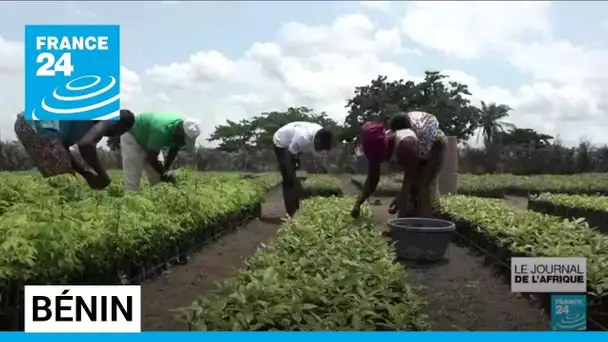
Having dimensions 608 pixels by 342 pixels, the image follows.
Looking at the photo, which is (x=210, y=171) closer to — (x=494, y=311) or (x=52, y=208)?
(x=52, y=208)

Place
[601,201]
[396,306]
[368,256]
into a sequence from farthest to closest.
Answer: [601,201], [368,256], [396,306]

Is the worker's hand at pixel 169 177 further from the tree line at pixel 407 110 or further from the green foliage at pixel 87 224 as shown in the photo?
the tree line at pixel 407 110

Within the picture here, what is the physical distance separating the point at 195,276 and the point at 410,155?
184 cm

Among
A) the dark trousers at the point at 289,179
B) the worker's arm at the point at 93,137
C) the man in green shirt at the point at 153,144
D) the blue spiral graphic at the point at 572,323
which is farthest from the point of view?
the dark trousers at the point at 289,179

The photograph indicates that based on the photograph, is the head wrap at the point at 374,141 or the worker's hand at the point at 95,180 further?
the head wrap at the point at 374,141

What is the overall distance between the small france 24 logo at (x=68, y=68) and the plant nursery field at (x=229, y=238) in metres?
0.44

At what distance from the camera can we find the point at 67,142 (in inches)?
116

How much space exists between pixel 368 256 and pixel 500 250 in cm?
103

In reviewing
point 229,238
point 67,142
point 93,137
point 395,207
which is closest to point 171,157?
point 229,238

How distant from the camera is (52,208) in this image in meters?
2.52

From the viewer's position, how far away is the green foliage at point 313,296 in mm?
1969

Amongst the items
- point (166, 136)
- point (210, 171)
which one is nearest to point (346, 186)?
point (210, 171)

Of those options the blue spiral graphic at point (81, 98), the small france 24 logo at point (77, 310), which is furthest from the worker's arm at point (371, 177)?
the small france 24 logo at point (77, 310)

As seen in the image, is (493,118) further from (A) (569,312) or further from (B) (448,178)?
(B) (448,178)
